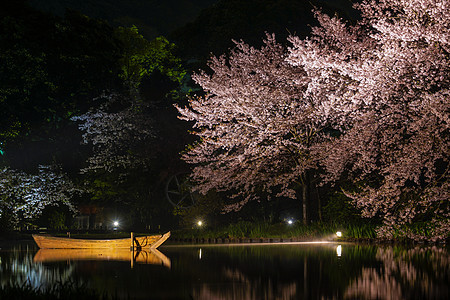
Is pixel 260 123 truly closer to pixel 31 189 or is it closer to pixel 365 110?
pixel 365 110

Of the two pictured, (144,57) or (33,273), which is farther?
(144,57)

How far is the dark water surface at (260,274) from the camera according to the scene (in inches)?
396

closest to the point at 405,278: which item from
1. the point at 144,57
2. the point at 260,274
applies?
the point at 260,274

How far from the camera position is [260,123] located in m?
24.8

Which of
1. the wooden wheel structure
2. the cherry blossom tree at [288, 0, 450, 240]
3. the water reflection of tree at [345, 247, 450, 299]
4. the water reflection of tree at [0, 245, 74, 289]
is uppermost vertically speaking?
the cherry blossom tree at [288, 0, 450, 240]

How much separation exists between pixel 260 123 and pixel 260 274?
12.5 m

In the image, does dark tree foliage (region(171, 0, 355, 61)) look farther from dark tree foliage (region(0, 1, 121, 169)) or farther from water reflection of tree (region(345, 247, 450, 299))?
water reflection of tree (region(345, 247, 450, 299))

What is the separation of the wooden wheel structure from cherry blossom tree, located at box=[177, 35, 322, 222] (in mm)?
Answer: 4299

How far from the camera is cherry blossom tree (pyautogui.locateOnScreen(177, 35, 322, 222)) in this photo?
25.2m

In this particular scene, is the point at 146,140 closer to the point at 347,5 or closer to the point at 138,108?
the point at 138,108

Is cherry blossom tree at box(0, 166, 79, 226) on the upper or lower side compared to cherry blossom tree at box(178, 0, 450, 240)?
lower

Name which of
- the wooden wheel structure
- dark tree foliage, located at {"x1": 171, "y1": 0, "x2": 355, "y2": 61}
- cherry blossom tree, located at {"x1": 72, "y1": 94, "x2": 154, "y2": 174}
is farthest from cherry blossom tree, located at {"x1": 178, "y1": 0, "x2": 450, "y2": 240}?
cherry blossom tree, located at {"x1": 72, "y1": 94, "x2": 154, "y2": 174}

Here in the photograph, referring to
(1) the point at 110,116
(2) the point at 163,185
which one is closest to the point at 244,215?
(2) the point at 163,185

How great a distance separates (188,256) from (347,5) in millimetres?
33482
